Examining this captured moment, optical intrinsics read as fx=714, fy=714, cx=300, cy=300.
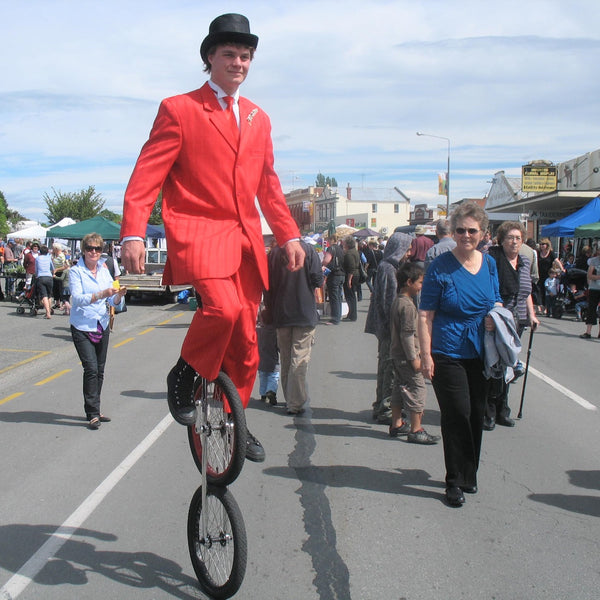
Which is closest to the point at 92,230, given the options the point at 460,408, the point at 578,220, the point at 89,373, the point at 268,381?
the point at 578,220

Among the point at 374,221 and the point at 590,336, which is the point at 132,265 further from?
the point at 374,221

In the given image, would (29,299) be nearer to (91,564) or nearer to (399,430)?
(399,430)

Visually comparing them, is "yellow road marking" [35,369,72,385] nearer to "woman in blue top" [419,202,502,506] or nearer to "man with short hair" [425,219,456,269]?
"man with short hair" [425,219,456,269]

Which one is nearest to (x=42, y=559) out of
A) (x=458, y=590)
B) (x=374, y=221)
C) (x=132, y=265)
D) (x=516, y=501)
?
(x=132, y=265)

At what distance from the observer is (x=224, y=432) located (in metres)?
3.51

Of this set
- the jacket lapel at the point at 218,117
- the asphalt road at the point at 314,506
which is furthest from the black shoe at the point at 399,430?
the jacket lapel at the point at 218,117

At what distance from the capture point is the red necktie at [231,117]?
137 inches

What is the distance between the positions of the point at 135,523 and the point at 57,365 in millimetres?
7281

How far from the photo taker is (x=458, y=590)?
3666mm

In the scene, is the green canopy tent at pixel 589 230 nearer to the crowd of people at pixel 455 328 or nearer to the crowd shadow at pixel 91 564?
the crowd of people at pixel 455 328

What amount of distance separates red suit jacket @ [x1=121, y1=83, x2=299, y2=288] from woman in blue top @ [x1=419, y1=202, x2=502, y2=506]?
1863 mm

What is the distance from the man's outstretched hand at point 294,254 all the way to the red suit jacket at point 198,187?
0.15 meters

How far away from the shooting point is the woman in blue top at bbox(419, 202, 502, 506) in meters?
4.96

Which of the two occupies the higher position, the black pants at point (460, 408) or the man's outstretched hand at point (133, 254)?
the man's outstretched hand at point (133, 254)
